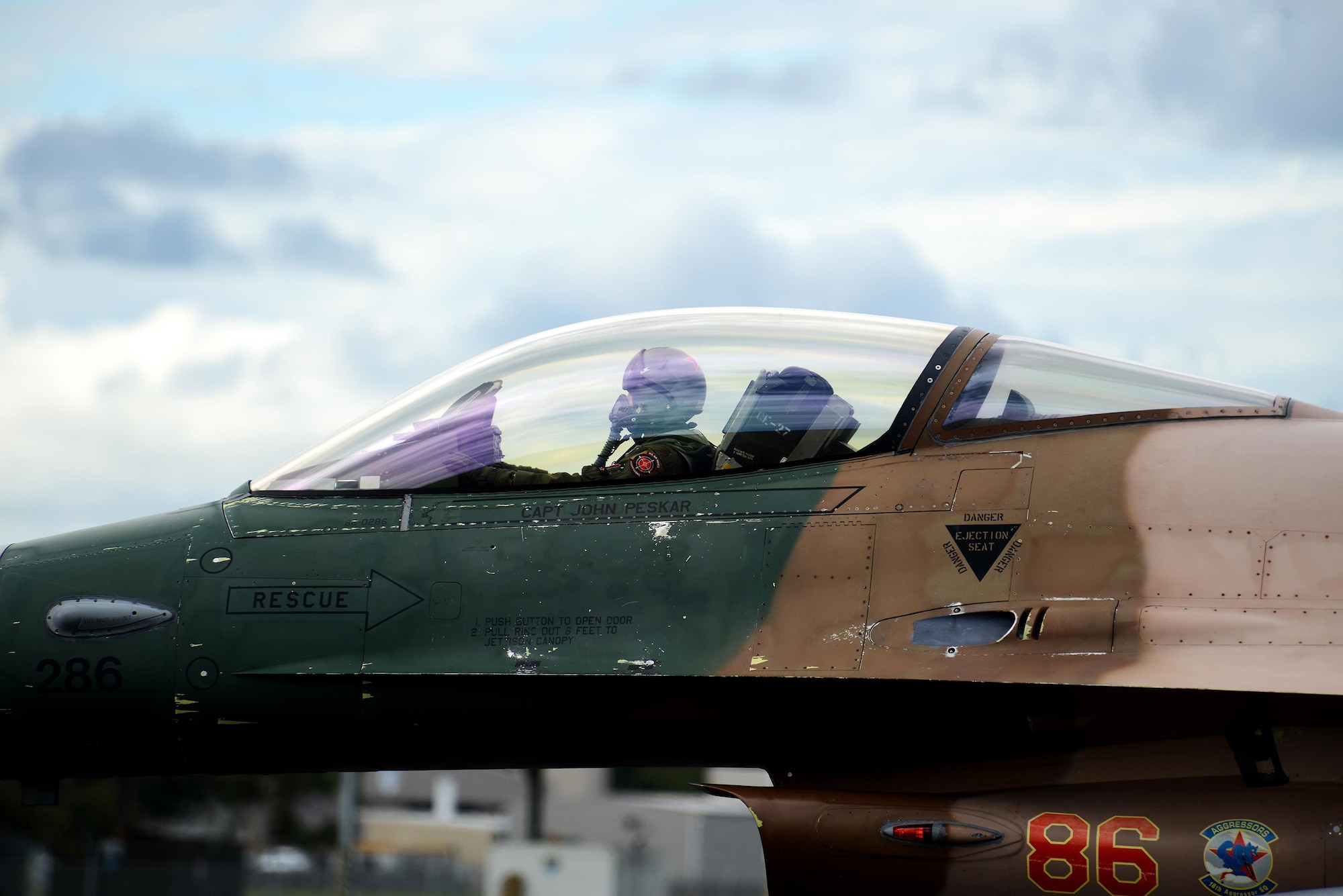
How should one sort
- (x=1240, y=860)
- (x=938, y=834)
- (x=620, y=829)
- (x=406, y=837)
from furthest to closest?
(x=406, y=837) < (x=620, y=829) < (x=938, y=834) < (x=1240, y=860)

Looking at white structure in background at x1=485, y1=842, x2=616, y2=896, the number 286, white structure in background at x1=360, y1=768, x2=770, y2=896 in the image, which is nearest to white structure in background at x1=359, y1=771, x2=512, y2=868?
white structure in background at x1=360, y1=768, x2=770, y2=896

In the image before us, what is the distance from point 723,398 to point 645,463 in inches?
19.7

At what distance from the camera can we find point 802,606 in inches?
240

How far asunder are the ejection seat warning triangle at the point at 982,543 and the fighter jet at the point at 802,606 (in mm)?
23

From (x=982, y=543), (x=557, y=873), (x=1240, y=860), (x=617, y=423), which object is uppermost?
(x=617, y=423)

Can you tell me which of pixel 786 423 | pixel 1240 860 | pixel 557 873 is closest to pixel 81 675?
pixel 786 423

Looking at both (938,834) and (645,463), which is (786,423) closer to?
A: (645,463)

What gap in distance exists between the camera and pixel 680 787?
40.1 meters

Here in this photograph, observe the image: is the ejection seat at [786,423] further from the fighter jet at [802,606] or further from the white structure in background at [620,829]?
the white structure in background at [620,829]

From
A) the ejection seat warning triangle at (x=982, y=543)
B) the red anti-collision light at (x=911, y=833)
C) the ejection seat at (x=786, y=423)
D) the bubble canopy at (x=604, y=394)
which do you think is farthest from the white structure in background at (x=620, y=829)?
the ejection seat warning triangle at (x=982, y=543)

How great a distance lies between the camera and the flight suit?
6.56 metres

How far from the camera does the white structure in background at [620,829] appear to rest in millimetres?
27672

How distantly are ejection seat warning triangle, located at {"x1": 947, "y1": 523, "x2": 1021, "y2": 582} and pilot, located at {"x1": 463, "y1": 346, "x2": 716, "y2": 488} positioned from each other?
1221mm

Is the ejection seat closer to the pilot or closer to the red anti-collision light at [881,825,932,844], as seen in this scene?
the pilot
